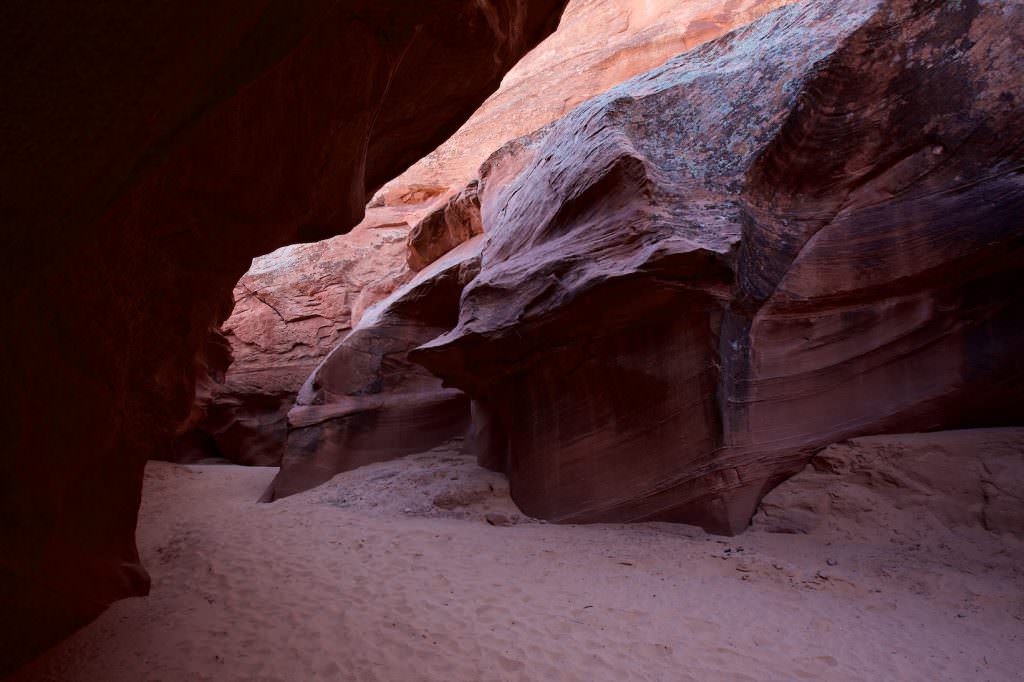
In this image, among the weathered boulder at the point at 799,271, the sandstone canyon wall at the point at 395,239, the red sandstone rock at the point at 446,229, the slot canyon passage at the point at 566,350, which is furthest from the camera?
the sandstone canyon wall at the point at 395,239

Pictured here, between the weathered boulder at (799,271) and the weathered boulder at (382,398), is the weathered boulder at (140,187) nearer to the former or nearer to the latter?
the weathered boulder at (799,271)

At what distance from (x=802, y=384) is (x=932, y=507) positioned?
5.73 feet

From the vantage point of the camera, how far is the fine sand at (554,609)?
4.52 meters

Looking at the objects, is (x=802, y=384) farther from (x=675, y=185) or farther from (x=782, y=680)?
(x=782, y=680)

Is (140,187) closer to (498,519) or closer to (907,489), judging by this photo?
(498,519)

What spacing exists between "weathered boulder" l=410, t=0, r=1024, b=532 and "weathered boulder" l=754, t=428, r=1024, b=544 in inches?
10.0

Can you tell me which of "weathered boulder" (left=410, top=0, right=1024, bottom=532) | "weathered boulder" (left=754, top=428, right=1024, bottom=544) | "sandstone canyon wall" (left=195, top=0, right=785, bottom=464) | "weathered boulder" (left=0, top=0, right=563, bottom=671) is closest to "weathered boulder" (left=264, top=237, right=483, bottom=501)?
"sandstone canyon wall" (left=195, top=0, right=785, bottom=464)

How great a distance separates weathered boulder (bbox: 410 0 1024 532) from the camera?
6.95 m

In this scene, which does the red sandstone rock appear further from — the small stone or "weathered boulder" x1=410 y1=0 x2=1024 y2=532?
the small stone

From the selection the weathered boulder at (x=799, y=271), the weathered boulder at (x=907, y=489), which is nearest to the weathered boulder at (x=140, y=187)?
the weathered boulder at (x=799, y=271)

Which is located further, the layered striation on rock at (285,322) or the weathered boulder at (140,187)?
the layered striation on rock at (285,322)

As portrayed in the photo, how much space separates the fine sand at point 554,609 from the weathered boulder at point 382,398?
5.07 meters

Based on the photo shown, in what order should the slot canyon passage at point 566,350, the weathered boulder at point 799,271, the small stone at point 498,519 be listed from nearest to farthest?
the slot canyon passage at point 566,350 → the weathered boulder at point 799,271 → the small stone at point 498,519

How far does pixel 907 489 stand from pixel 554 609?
391cm
